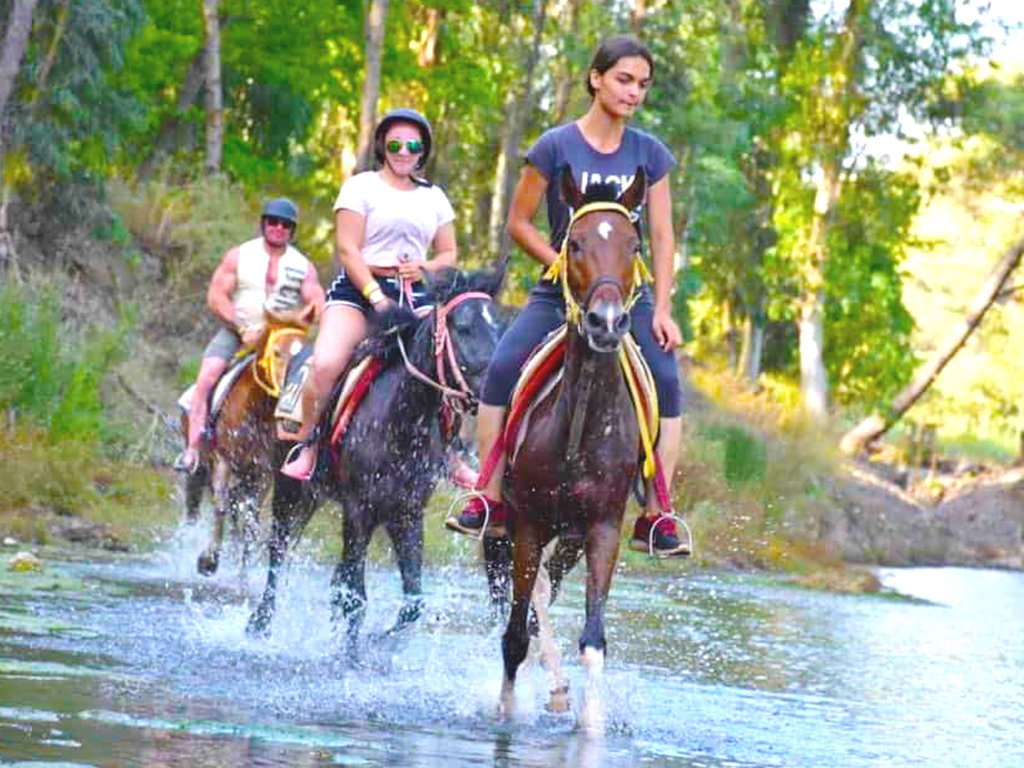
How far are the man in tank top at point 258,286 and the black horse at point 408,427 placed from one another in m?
4.63

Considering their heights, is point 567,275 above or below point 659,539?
above

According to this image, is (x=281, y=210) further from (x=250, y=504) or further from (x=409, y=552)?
(x=409, y=552)

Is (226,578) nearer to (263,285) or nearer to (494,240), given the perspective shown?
(263,285)

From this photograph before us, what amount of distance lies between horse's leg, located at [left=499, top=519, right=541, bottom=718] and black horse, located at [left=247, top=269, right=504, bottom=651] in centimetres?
168

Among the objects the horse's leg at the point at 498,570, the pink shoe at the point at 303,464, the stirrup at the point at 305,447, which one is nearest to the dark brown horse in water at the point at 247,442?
the stirrup at the point at 305,447

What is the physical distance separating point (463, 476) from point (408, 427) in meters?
0.40

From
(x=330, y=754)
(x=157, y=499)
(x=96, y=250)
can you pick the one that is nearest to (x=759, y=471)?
(x=96, y=250)

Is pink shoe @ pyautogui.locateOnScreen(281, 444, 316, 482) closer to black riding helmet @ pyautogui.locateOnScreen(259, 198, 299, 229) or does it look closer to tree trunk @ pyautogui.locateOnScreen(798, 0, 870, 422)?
black riding helmet @ pyautogui.locateOnScreen(259, 198, 299, 229)

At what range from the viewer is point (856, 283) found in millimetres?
57281

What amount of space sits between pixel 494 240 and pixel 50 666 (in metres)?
34.8

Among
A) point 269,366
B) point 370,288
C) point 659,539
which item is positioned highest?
point 370,288

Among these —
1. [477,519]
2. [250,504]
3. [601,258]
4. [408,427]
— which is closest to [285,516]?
[408,427]

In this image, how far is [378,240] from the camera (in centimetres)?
1403

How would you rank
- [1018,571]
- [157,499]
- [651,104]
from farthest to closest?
1. [651,104]
2. [1018,571]
3. [157,499]
